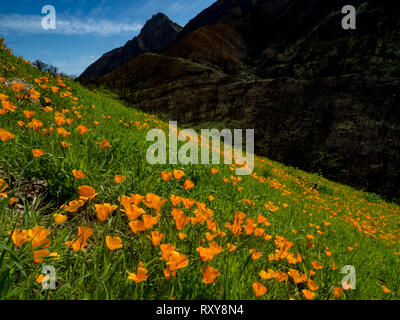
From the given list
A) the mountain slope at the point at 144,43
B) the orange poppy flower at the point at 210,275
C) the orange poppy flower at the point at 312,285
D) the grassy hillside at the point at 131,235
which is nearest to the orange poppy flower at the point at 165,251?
the grassy hillside at the point at 131,235

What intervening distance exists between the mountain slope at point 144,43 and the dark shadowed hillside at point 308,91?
9111 cm

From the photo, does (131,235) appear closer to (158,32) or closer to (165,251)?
(165,251)

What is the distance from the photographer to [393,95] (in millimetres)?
14047

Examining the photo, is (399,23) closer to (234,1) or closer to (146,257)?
(146,257)

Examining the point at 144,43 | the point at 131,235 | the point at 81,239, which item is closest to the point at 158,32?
the point at 144,43

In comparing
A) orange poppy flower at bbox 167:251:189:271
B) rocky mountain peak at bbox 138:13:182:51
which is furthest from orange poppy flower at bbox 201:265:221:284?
rocky mountain peak at bbox 138:13:182:51

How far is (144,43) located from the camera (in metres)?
117

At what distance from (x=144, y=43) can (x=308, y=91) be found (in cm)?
12248

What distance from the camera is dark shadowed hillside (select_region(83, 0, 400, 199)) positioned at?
1394 centimetres

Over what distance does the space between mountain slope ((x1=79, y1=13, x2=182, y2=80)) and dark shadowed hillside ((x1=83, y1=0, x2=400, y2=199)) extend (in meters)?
91.1

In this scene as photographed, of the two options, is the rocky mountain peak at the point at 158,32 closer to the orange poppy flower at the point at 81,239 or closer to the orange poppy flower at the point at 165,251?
the orange poppy flower at the point at 81,239

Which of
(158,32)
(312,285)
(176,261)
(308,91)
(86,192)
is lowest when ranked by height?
(312,285)

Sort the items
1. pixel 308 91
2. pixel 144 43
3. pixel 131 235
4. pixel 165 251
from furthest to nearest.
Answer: pixel 144 43 < pixel 308 91 < pixel 131 235 < pixel 165 251
